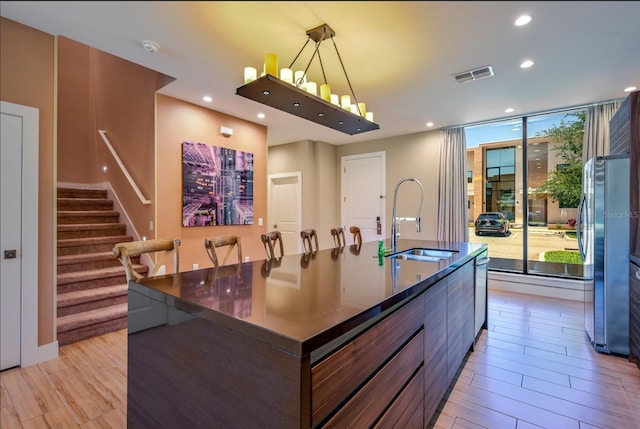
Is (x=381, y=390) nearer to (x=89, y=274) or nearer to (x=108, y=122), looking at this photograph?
(x=89, y=274)

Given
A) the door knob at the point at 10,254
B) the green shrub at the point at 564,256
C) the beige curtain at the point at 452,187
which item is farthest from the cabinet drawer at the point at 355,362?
the green shrub at the point at 564,256

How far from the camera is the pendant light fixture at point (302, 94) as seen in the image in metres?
1.90

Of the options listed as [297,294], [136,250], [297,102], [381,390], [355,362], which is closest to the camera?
[355,362]

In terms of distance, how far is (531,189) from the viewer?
179 inches

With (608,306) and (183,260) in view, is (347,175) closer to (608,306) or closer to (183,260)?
(183,260)

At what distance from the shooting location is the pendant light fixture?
190 cm

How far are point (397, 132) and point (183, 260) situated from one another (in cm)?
395

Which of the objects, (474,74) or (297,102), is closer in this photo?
(297,102)

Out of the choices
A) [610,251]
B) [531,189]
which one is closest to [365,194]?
[531,189]

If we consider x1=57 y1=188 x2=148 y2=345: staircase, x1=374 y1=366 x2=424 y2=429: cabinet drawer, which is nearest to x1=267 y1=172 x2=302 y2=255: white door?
x1=57 y1=188 x2=148 y2=345: staircase

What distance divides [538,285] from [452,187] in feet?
6.04

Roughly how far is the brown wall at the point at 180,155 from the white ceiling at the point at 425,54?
183mm

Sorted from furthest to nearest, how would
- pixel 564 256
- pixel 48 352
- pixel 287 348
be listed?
1. pixel 564 256
2. pixel 48 352
3. pixel 287 348

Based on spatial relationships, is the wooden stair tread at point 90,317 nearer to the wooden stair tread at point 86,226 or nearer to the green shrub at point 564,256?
the wooden stair tread at point 86,226
